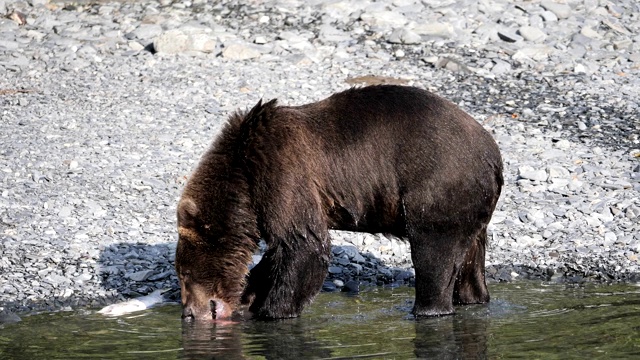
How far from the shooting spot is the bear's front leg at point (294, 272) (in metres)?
8.73

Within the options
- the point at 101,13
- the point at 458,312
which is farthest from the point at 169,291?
the point at 101,13

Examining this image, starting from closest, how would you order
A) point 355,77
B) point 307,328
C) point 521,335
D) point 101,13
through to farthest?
point 521,335 → point 307,328 → point 355,77 → point 101,13

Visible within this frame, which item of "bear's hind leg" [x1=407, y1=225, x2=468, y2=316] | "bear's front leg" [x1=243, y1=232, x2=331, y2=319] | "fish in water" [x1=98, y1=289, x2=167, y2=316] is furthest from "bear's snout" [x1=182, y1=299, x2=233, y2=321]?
"bear's hind leg" [x1=407, y1=225, x2=468, y2=316]

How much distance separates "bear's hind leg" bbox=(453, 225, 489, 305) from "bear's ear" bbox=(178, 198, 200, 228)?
2.33 m

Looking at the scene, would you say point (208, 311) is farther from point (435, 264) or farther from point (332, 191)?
point (435, 264)

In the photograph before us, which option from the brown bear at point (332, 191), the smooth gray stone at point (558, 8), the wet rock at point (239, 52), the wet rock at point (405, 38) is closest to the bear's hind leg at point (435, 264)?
the brown bear at point (332, 191)

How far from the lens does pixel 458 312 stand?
929 centimetres

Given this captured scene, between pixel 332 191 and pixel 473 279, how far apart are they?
61.5 inches

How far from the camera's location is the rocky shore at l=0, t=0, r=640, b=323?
10750mm

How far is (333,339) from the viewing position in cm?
837

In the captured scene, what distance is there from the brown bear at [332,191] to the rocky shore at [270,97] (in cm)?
141

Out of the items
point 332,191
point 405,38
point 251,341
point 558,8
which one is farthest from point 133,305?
point 558,8

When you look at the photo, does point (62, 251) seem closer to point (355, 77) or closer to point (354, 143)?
point (354, 143)

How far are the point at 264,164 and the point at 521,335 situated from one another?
239 cm
